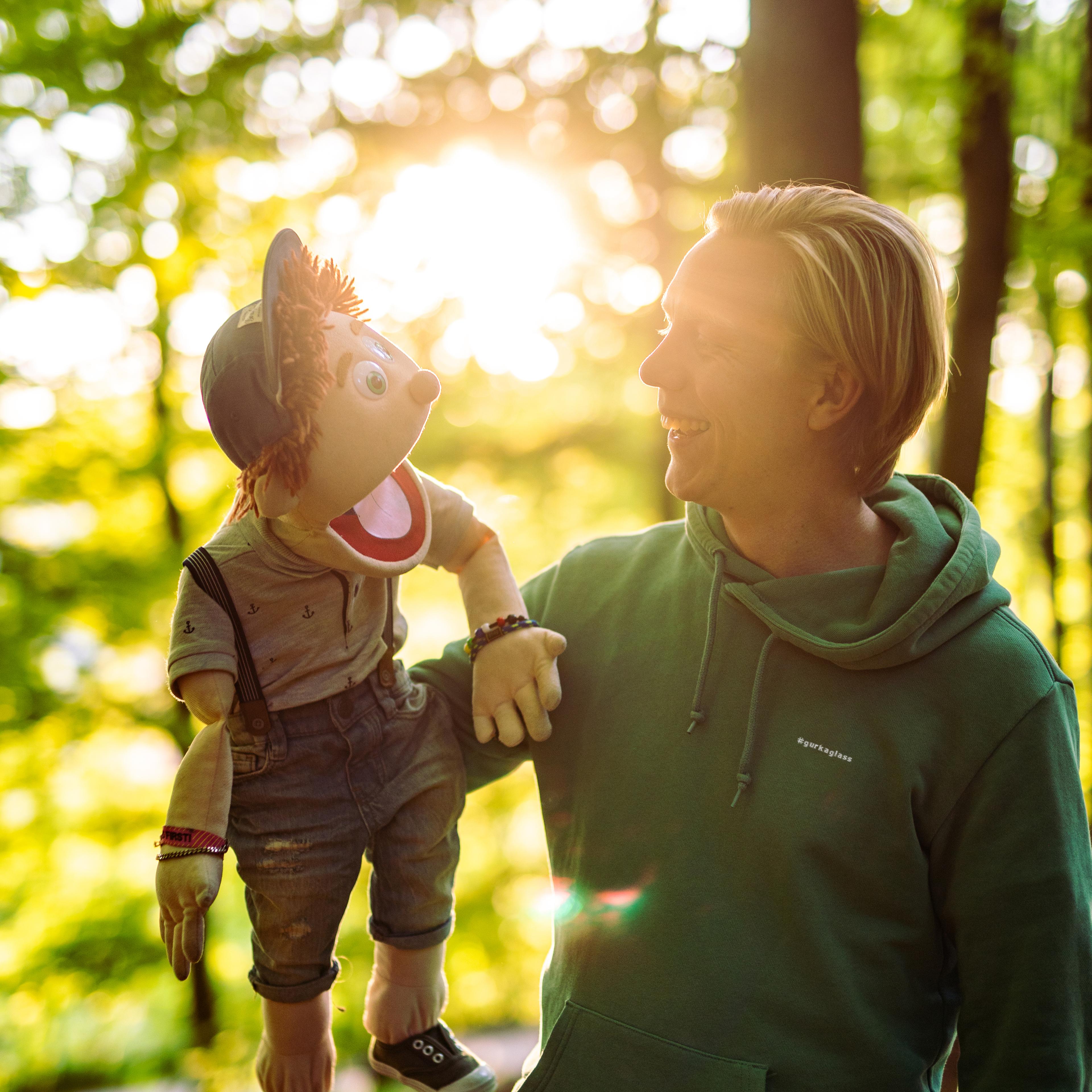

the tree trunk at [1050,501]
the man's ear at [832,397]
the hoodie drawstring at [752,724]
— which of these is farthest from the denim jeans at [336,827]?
the tree trunk at [1050,501]

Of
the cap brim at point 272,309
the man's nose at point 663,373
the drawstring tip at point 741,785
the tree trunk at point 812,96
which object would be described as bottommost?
the drawstring tip at point 741,785

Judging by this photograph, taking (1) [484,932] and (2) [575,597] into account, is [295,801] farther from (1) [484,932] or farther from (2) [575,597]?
(1) [484,932]

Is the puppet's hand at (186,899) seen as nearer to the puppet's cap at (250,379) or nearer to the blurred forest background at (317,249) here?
the puppet's cap at (250,379)

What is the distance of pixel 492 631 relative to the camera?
5.11ft

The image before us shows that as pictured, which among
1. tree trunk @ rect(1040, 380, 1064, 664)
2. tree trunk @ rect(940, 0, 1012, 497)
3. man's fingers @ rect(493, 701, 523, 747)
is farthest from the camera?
tree trunk @ rect(1040, 380, 1064, 664)

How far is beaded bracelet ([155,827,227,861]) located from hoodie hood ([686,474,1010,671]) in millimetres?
940

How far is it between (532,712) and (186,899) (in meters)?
0.60

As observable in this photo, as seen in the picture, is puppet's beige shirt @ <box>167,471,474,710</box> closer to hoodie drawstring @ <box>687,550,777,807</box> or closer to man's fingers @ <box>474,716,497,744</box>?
man's fingers @ <box>474,716,497,744</box>

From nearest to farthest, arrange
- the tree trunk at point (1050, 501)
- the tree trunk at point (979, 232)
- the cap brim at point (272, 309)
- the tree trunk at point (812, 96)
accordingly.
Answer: the cap brim at point (272, 309)
the tree trunk at point (812, 96)
the tree trunk at point (979, 232)
the tree trunk at point (1050, 501)

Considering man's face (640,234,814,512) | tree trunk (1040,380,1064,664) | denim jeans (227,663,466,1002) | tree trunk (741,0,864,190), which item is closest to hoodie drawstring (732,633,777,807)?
man's face (640,234,814,512)

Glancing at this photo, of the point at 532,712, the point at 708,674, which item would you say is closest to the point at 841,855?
the point at 708,674

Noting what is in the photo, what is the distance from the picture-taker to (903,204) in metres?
5.92

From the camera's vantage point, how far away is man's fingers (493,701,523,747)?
4.99ft

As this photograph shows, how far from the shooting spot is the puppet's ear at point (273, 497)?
3.99ft
